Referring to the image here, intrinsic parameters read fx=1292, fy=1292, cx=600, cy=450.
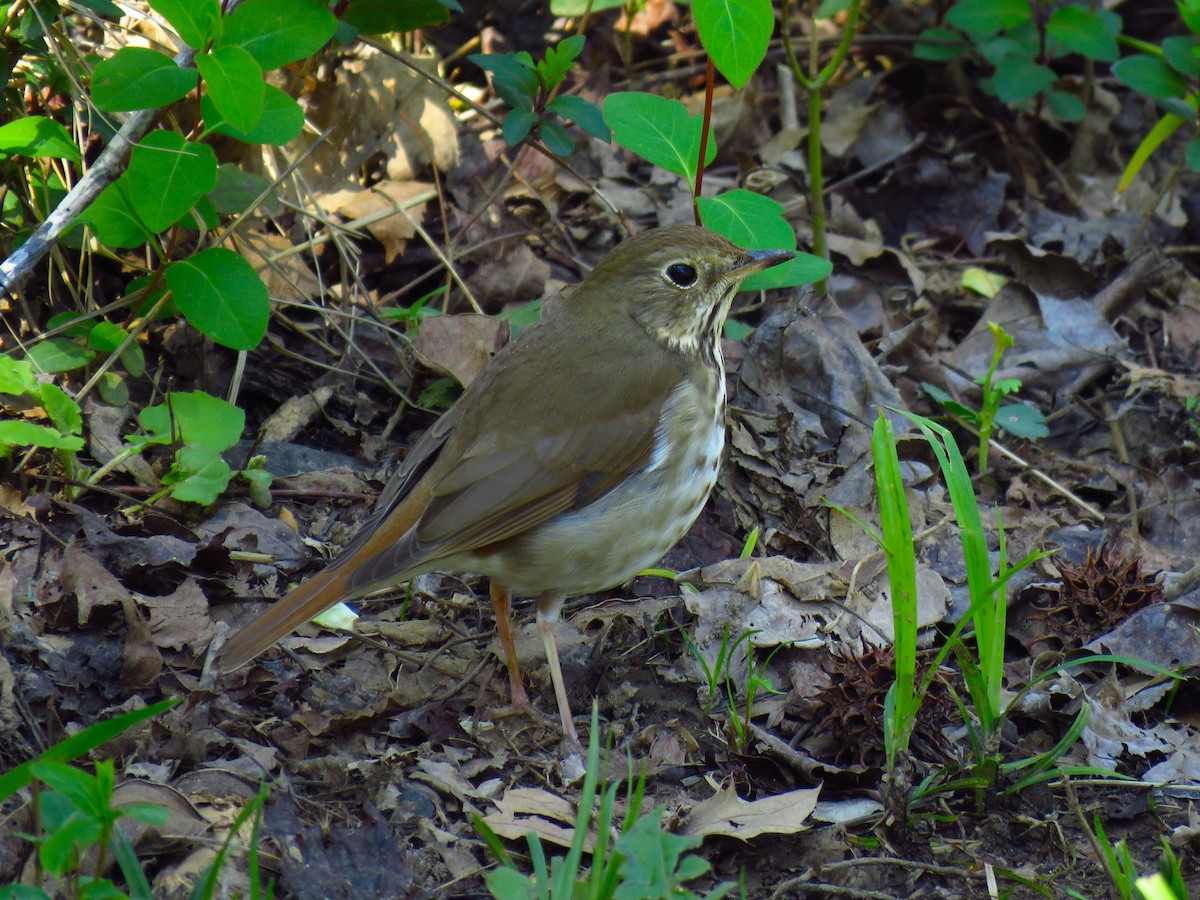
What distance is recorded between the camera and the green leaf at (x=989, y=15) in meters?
6.02

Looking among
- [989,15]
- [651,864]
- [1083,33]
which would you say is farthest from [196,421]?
[1083,33]

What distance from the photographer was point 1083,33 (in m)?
5.91

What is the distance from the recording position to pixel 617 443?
3928 mm

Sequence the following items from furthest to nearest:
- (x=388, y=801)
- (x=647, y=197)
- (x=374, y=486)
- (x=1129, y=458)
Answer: (x=647, y=197) < (x=1129, y=458) < (x=374, y=486) < (x=388, y=801)

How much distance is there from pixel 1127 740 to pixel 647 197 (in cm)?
355

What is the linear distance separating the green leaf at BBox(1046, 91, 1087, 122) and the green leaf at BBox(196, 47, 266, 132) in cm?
423

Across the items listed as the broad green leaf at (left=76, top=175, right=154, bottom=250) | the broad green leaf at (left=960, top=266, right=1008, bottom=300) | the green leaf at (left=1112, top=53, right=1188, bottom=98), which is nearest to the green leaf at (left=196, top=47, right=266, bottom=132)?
the broad green leaf at (left=76, top=175, right=154, bottom=250)

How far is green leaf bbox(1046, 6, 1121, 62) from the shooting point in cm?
587

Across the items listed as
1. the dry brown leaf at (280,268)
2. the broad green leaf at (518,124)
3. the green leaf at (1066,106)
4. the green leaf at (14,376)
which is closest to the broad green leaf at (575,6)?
the broad green leaf at (518,124)

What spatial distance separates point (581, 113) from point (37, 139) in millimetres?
1873

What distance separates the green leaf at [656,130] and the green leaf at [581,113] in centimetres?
30

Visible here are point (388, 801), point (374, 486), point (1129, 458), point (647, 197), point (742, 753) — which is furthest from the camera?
point (647, 197)

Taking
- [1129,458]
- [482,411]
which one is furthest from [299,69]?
[1129,458]

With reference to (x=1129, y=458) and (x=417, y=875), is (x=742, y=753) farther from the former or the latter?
(x=1129, y=458)
